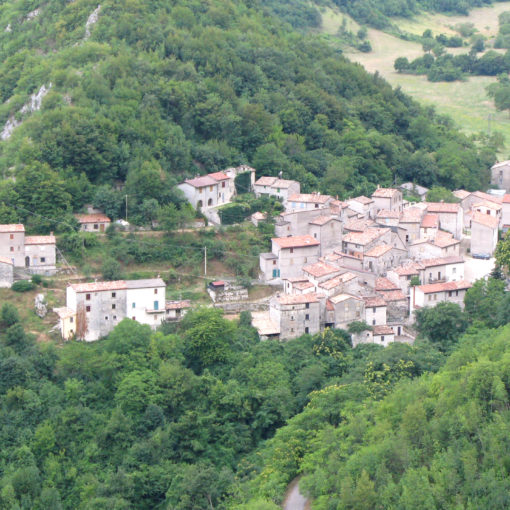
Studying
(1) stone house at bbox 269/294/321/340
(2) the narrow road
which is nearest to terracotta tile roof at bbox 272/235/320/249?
(1) stone house at bbox 269/294/321/340

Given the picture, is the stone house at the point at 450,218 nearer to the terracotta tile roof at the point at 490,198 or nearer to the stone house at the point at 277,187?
the terracotta tile roof at the point at 490,198

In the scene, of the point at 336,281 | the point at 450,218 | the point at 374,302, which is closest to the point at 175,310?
the point at 336,281

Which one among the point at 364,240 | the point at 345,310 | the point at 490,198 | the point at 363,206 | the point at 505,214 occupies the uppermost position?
the point at 490,198

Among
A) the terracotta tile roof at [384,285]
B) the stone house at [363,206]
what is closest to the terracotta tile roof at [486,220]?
the stone house at [363,206]

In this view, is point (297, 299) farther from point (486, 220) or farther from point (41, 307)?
point (486, 220)

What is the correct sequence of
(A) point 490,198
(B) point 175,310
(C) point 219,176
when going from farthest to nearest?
1. (A) point 490,198
2. (C) point 219,176
3. (B) point 175,310

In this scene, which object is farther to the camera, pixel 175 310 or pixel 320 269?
pixel 320 269

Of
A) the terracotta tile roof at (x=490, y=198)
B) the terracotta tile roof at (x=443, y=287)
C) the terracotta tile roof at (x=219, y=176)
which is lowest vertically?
the terracotta tile roof at (x=443, y=287)
